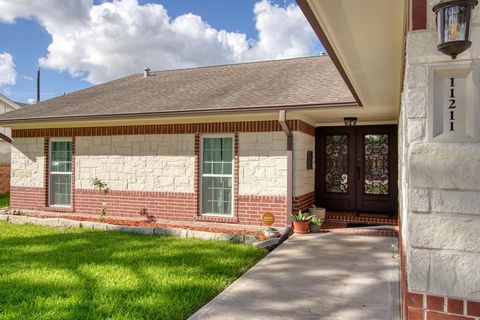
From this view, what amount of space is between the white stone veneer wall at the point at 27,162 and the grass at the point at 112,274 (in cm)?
355

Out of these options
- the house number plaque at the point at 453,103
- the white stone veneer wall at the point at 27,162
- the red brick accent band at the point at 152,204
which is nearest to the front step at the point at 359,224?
the red brick accent band at the point at 152,204

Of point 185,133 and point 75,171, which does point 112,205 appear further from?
point 185,133

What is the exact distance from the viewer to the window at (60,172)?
1053cm

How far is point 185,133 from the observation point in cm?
899

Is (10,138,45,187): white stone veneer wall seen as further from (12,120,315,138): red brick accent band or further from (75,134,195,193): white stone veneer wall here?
(75,134,195,193): white stone veneer wall

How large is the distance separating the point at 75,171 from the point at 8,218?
200cm

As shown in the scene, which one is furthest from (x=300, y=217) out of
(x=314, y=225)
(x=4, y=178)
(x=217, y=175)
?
(x=4, y=178)

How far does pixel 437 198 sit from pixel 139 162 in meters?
8.26

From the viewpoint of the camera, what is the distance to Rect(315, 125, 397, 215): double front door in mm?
9602

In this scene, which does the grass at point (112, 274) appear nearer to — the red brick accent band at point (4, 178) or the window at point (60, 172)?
the window at point (60, 172)

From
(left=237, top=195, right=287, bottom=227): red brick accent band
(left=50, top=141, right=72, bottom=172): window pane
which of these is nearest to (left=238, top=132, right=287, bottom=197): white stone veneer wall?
(left=237, top=195, right=287, bottom=227): red brick accent band

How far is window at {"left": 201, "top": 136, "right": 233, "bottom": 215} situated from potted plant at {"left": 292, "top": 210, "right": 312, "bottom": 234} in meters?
1.63

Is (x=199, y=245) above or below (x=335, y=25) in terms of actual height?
below

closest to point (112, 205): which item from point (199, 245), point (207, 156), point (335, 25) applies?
point (207, 156)
